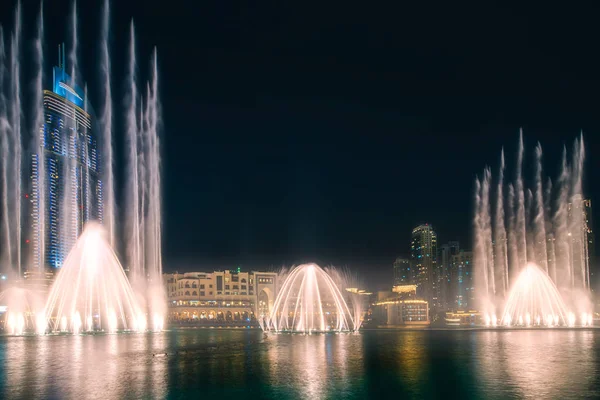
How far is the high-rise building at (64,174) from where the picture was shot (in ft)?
516

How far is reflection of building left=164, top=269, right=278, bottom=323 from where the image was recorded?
599 feet

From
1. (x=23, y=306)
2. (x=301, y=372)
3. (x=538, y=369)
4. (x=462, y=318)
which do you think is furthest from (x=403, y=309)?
(x=301, y=372)

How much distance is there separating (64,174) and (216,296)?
58701 millimetres

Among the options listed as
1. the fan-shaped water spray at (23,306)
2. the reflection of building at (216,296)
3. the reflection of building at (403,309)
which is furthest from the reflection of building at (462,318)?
the fan-shaped water spray at (23,306)

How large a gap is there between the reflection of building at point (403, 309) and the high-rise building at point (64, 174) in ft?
268

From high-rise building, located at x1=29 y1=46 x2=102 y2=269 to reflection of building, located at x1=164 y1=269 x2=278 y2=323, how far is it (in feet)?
119

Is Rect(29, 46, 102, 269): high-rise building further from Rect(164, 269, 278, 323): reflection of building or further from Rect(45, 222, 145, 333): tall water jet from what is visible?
Rect(45, 222, 145, 333): tall water jet

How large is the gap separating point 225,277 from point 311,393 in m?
168

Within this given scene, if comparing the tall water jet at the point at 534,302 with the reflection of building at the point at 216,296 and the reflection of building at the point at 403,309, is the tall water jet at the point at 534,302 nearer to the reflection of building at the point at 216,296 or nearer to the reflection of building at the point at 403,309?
the reflection of building at the point at 403,309

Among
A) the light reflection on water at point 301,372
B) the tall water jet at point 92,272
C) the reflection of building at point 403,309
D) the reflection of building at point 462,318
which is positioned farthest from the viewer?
the reflection of building at point 403,309

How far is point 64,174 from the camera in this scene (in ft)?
574

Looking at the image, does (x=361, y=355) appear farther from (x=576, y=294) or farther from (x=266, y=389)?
(x=576, y=294)

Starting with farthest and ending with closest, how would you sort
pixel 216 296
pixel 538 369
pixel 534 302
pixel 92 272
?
pixel 216 296 → pixel 534 302 → pixel 92 272 → pixel 538 369

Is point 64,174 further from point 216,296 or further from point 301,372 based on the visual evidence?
point 301,372
